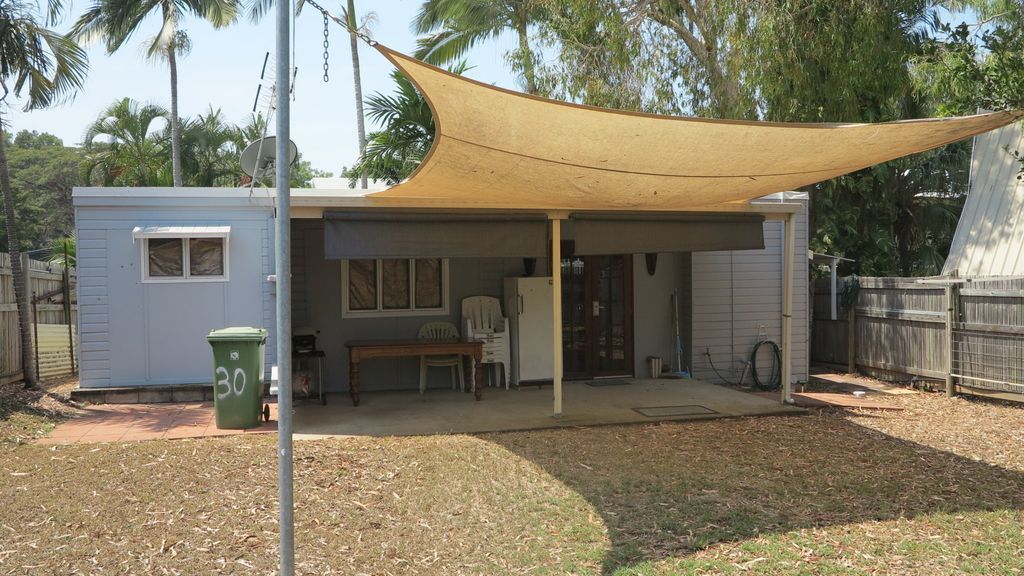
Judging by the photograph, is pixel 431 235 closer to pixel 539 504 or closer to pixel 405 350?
pixel 405 350

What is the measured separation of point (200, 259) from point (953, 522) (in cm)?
760

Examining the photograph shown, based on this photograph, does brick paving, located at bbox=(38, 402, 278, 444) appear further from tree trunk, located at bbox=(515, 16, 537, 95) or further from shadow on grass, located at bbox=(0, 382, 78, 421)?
tree trunk, located at bbox=(515, 16, 537, 95)

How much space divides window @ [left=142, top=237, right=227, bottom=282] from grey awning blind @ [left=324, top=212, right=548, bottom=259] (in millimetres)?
2429

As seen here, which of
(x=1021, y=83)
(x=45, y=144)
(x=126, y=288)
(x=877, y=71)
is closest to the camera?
(x=1021, y=83)

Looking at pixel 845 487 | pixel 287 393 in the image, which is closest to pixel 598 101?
pixel 845 487

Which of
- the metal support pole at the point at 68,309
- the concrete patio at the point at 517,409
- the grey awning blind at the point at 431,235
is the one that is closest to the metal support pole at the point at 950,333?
the concrete patio at the point at 517,409

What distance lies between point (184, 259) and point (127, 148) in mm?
12279

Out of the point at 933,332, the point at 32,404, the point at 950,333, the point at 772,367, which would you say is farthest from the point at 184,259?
the point at 933,332

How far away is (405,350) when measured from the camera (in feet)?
26.4

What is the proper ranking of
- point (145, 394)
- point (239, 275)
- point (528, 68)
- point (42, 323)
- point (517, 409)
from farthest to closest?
1. point (528, 68)
2. point (42, 323)
3. point (239, 275)
4. point (145, 394)
5. point (517, 409)

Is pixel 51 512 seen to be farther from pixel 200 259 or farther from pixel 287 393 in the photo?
pixel 200 259

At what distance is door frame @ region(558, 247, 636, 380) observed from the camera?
984 cm

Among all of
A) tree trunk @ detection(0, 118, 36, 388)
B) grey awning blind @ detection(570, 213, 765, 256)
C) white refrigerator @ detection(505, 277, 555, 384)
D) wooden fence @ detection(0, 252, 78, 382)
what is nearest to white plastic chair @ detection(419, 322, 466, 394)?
→ white refrigerator @ detection(505, 277, 555, 384)

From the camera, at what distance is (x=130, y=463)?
5688mm
